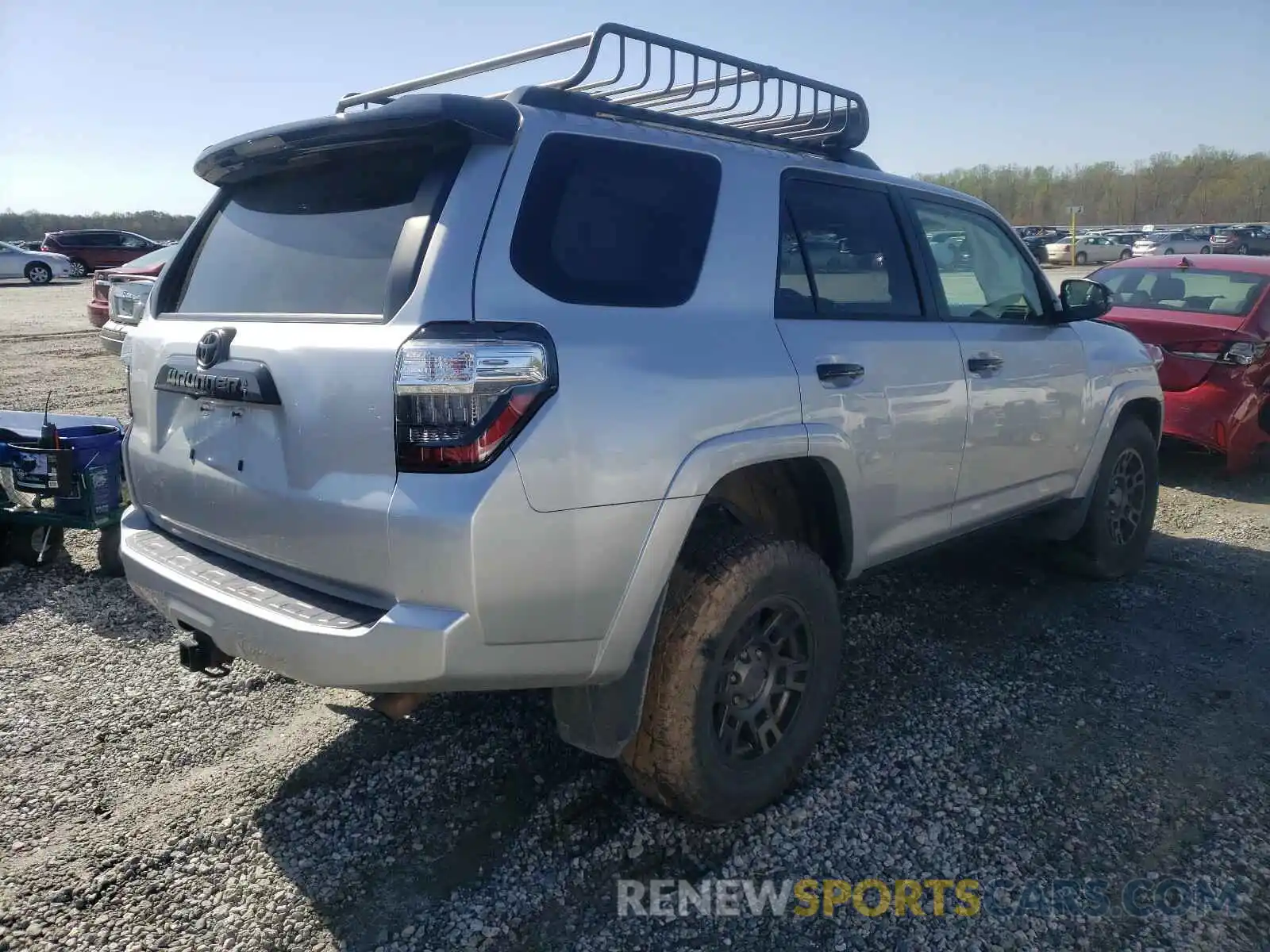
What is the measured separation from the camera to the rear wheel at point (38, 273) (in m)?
30.4

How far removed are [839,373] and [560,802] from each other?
1.62m

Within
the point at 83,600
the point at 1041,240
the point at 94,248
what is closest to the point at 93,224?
the point at 94,248

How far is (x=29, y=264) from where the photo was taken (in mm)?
30344

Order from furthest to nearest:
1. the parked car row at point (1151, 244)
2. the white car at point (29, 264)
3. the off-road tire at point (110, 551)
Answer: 1. the parked car row at point (1151, 244)
2. the white car at point (29, 264)
3. the off-road tire at point (110, 551)

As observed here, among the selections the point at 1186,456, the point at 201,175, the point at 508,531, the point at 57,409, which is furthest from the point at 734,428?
the point at 57,409

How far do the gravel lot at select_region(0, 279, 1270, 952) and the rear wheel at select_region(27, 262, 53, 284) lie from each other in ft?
103

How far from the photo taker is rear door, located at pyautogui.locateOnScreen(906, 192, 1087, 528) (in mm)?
3764

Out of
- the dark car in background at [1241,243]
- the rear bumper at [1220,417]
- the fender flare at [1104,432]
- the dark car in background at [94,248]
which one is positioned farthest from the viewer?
the dark car in background at [1241,243]

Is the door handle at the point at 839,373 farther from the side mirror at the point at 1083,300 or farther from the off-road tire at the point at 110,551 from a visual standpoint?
the off-road tire at the point at 110,551

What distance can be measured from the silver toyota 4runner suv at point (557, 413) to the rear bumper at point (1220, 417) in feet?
13.6

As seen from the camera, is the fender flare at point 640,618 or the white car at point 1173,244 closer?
the fender flare at point 640,618

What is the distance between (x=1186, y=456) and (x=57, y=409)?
10359mm

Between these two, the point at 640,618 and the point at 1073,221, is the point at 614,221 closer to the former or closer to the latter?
the point at 640,618

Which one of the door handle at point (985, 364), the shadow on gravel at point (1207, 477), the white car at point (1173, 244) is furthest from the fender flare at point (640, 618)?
the white car at point (1173, 244)
